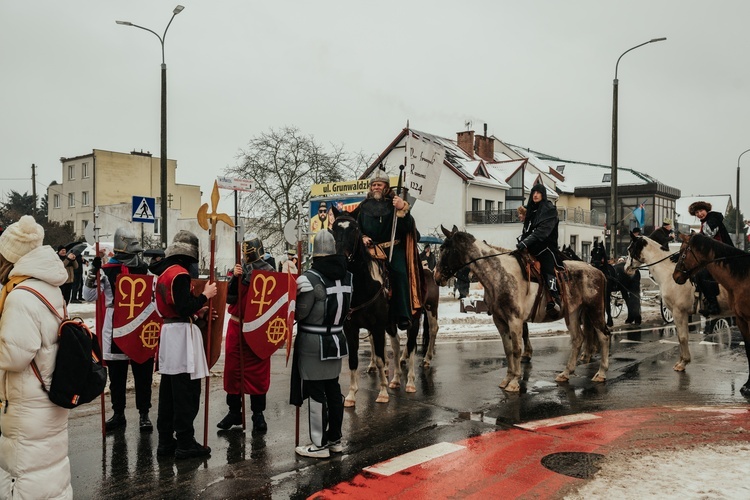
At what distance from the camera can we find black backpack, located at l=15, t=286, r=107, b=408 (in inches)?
157

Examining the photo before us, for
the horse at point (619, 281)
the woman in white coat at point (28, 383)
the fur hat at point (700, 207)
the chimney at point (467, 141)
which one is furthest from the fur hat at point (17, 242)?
the chimney at point (467, 141)

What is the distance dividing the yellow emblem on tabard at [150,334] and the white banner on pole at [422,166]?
3769mm

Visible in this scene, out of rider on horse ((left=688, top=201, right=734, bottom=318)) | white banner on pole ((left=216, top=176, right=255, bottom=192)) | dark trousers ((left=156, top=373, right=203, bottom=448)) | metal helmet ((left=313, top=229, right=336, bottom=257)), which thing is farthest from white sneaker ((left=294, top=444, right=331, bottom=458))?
rider on horse ((left=688, top=201, right=734, bottom=318))

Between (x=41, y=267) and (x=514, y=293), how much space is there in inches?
252

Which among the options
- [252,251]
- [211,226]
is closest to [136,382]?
[252,251]

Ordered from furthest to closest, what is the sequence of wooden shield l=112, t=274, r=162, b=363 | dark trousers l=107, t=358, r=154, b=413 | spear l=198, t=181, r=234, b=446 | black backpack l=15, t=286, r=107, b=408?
dark trousers l=107, t=358, r=154, b=413
wooden shield l=112, t=274, r=162, b=363
spear l=198, t=181, r=234, b=446
black backpack l=15, t=286, r=107, b=408

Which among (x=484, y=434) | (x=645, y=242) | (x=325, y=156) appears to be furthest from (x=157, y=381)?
(x=325, y=156)

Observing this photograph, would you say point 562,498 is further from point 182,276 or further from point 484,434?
point 182,276

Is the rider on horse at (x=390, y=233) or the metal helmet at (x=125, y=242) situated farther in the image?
the rider on horse at (x=390, y=233)

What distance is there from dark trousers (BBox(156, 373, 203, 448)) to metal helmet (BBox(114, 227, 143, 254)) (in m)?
1.85

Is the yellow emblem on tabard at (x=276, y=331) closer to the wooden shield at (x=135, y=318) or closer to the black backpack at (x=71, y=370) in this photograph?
the wooden shield at (x=135, y=318)

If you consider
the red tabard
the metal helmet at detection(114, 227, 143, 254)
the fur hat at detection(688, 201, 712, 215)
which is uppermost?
the fur hat at detection(688, 201, 712, 215)

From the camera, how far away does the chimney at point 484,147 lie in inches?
2124

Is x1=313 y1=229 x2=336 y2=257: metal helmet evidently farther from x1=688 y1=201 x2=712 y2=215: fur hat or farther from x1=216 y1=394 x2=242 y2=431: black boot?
x1=688 y1=201 x2=712 y2=215: fur hat
